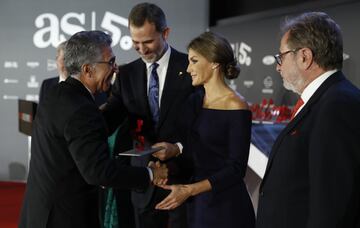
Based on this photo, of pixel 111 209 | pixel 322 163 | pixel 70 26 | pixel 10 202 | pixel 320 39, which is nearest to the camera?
pixel 322 163

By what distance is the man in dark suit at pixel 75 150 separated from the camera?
77.7 inches

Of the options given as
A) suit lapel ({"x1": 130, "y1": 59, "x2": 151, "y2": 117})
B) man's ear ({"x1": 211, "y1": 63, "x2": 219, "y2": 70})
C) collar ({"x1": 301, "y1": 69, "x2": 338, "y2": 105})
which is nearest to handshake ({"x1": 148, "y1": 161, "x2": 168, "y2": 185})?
suit lapel ({"x1": 130, "y1": 59, "x2": 151, "y2": 117})

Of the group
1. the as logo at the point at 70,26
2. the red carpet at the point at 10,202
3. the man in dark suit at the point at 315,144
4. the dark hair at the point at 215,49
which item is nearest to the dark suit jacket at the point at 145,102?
the dark hair at the point at 215,49

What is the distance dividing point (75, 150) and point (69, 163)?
0.37 feet

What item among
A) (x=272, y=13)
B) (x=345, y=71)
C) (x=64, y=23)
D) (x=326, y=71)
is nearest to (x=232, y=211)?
(x=326, y=71)

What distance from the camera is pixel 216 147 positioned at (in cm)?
235

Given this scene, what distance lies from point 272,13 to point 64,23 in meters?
2.98

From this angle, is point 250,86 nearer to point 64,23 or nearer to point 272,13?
point 272,13

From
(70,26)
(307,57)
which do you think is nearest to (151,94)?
(307,57)

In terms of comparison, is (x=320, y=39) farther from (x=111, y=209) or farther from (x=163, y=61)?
(x=111, y=209)

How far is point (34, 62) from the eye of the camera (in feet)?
23.3

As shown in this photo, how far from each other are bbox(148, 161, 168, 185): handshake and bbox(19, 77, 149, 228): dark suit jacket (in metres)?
0.20

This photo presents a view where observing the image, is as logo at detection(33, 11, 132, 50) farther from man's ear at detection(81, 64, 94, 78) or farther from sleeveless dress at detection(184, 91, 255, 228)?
man's ear at detection(81, 64, 94, 78)

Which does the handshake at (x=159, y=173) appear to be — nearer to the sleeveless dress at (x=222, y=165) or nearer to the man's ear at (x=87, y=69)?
the sleeveless dress at (x=222, y=165)
